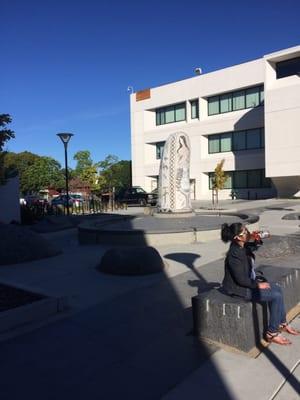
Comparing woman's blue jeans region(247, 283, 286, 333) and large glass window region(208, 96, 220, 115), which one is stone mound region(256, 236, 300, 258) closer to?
woman's blue jeans region(247, 283, 286, 333)

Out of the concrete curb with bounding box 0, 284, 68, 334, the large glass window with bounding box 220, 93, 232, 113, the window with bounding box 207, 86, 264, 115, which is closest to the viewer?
the concrete curb with bounding box 0, 284, 68, 334

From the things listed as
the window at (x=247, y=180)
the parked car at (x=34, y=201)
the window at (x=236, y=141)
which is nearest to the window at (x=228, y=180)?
the window at (x=247, y=180)

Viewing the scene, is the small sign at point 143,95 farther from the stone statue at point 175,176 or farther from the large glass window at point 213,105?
the stone statue at point 175,176

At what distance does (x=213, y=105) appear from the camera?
153 ft

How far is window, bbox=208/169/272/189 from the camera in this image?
4266 cm

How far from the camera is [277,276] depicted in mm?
5930

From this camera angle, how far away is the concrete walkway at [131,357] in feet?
12.6

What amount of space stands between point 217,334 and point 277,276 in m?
1.57

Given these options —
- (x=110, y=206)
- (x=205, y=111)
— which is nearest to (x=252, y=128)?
(x=205, y=111)

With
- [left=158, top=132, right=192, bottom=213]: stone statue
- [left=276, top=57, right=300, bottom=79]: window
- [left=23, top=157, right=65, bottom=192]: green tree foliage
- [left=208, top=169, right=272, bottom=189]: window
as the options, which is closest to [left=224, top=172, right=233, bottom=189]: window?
[left=208, top=169, right=272, bottom=189]: window

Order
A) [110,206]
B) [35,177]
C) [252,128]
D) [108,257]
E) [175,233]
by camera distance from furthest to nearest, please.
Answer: [35,177] → [252,128] → [110,206] → [175,233] → [108,257]

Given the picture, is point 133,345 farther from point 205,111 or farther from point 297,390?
point 205,111

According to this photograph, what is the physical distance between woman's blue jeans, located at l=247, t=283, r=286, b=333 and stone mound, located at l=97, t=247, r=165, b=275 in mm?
3711

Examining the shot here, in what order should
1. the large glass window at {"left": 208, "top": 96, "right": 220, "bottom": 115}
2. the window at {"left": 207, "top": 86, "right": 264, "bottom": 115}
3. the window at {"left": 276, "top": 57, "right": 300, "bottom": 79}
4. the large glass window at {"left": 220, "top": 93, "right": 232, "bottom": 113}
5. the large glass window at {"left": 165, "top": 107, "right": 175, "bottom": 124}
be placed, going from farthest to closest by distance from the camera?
the large glass window at {"left": 165, "top": 107, "right": 175, "bottom": 124} → the large glass window at {"left": 208, "top": 96, "right": 220, "bottom": 115} → the large glass window at {"left": 220, "top": 93, "right": 232, "bottom": 113} → the window at {"left": 207, "top": 86, "right": 264, "bottom": 115} → the window at {"left": 276, "top": 57, "right": 300, "bottom": 79}
